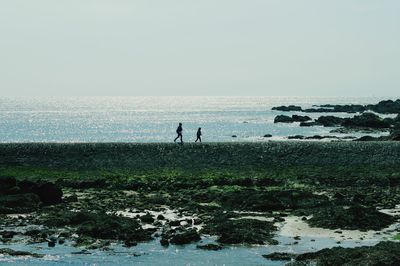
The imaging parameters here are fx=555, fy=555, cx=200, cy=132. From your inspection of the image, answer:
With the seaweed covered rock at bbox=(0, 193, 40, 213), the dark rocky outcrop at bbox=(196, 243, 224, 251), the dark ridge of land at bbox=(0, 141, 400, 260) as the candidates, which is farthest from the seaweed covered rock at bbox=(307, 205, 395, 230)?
the seaweed covered rock at bbox=(0, 193, 40, 213)

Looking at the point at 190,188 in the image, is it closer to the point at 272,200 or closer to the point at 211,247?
the point at 272,200

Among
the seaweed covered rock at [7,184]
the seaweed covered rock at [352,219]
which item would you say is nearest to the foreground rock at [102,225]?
the seaweed covered rock at [7,184]

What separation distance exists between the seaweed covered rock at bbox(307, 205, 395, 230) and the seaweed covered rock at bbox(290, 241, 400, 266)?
6.49 meters

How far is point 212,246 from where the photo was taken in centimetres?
2764

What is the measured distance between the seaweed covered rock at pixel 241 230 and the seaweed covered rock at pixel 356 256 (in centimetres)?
394

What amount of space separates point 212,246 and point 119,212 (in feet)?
34.9

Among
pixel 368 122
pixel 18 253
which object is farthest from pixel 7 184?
pixel 368 122

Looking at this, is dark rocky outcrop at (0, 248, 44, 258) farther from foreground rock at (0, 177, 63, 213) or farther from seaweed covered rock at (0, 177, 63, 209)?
seaweed covered rock at (0, 177, 63, 209)

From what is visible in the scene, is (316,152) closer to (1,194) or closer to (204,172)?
(204,172)

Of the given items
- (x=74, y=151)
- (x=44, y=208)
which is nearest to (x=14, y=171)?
(x=74, y=151)

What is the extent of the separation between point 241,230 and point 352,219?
23.0 feet

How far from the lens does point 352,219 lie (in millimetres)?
32031

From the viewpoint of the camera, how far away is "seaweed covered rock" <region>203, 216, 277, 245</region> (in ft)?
94.2

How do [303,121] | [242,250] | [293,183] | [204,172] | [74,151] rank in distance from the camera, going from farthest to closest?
[303,121] → [74,151] → [204,172] → [293,183] → [242,250]
